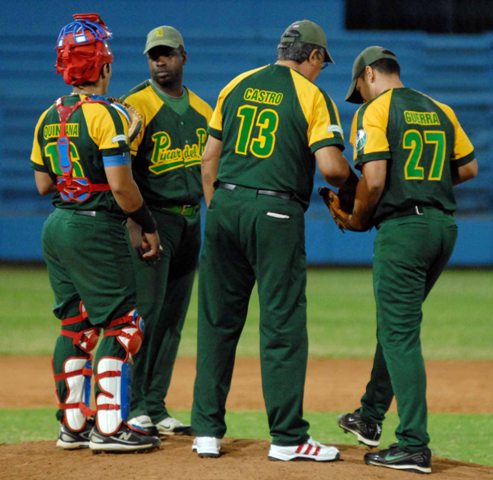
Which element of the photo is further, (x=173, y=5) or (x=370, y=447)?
(x=173, y=5)

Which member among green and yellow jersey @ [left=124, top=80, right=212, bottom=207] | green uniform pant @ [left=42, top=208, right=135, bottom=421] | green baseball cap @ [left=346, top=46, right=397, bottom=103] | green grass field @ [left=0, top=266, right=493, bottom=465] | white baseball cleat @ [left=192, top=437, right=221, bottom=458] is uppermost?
green baseball cap @ [left=346, top=46, right=397, bottom=103]

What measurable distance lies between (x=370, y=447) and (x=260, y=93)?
2.03 meters

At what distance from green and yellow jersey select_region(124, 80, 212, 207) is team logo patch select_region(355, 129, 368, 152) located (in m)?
1.25

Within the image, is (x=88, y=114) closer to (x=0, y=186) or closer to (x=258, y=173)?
(x=258, y=173)

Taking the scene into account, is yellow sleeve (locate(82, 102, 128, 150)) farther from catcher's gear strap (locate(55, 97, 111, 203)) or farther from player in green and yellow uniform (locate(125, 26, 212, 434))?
player in green and yellow uniform (locate(125, 26, 212, 434))

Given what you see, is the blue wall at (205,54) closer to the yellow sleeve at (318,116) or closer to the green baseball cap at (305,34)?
the green baseball cap at (305,34)

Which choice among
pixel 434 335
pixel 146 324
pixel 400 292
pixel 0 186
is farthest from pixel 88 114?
pixel 0 186

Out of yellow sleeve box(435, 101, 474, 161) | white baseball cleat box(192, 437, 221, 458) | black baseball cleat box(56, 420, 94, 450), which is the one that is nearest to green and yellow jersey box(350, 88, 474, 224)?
yellow sleeve box(435, 101, 474, 161)

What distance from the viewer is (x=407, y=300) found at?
478 cm

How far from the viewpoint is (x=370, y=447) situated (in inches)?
211

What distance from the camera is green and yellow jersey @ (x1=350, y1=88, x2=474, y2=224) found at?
4824 millimetres

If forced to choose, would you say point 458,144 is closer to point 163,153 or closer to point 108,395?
point 163,153

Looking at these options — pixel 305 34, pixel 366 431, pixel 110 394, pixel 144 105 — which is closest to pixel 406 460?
pixel 366 431

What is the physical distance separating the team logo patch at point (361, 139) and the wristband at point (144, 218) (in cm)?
110
